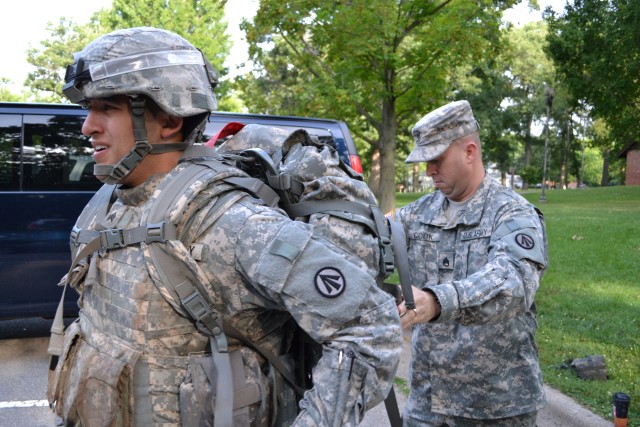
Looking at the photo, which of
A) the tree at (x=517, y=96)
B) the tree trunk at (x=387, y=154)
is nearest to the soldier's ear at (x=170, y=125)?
the tree trunk at (x=387, y=154)

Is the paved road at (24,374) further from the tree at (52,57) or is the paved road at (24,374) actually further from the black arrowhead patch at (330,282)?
the tree at (52,57)

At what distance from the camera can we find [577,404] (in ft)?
16.2

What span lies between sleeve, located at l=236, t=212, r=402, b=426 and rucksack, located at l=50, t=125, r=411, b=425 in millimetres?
163

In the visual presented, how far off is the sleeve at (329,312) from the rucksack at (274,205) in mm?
163

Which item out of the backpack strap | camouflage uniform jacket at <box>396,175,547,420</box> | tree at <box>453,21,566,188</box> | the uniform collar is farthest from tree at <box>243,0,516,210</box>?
tree at <box>453,21,566,188</box>

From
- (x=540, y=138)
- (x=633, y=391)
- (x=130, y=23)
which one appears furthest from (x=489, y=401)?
(x=540, y=138)

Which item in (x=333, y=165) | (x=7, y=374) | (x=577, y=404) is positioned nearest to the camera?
(x=333, y=165)

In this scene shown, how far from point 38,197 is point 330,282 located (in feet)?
16.8

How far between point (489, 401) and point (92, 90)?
198cm

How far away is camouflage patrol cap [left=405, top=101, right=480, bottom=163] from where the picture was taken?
302 centimetres

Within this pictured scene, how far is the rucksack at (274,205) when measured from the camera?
1664 mm

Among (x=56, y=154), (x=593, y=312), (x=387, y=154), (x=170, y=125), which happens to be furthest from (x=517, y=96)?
(x=170, y=125)

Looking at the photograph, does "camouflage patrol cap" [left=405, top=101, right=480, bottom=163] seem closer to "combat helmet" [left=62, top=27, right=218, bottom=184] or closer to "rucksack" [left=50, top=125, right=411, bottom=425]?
"rucksack" [left=50, top=125, right=411, bottom=425]

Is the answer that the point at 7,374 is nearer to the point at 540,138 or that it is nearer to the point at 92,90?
the point at 92,90
